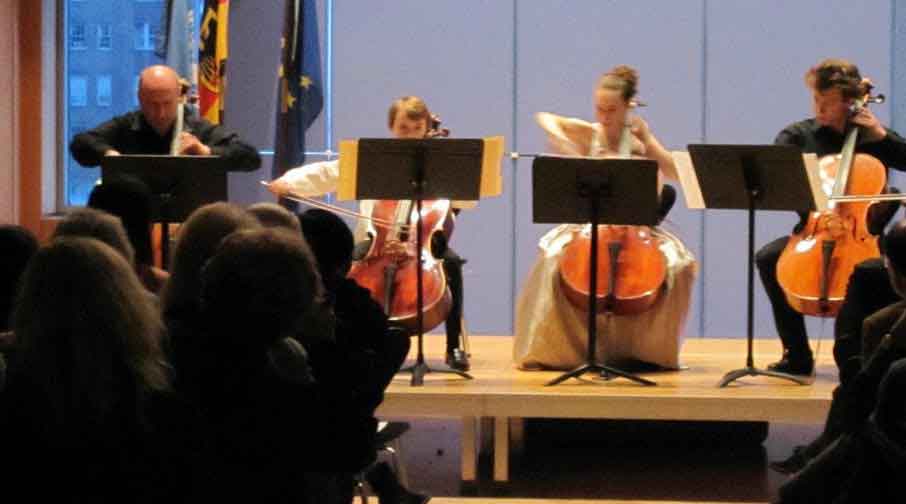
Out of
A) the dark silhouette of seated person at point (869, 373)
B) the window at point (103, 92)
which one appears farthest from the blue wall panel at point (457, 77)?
the dark silhouette of seated person at point (869, 373)

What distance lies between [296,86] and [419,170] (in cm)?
240

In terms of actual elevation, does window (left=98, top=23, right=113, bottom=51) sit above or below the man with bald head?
above

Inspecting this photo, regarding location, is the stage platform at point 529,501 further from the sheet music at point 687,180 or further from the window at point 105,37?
the window at point 105,37

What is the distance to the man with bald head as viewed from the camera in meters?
5.36

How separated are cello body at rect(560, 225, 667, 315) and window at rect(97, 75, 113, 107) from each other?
3.85 m

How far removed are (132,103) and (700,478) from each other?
425 centimetres

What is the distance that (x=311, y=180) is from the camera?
510cm

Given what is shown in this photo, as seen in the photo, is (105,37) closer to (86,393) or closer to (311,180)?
(311,180)

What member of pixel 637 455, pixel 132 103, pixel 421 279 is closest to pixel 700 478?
pixel 637 455

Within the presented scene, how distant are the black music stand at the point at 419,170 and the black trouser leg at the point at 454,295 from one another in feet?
1.82

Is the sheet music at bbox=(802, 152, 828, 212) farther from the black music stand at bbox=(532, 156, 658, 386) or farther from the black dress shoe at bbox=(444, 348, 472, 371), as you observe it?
the black dress shoe at bbox=(444, 348, 472, 371)

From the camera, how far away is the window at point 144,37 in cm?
783

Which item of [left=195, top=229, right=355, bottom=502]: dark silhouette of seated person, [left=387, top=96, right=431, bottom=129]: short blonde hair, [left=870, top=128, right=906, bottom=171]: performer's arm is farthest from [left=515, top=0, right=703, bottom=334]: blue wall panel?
[left=195, top=229, right=355, bottom=502]: dark silhouette of seated person

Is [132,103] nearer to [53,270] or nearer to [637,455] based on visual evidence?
[637,455]
